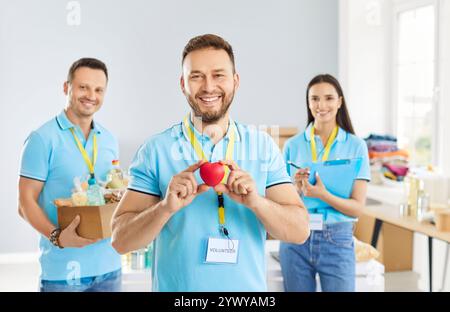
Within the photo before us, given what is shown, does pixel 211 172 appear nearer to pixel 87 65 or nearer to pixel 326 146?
pixel 87 65

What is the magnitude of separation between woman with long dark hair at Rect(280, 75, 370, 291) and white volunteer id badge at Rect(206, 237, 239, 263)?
60 cm

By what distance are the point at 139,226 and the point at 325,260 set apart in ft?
2.50

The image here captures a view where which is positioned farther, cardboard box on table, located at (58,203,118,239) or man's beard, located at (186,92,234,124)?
cardboard box on table, located at (58,203,118,239)

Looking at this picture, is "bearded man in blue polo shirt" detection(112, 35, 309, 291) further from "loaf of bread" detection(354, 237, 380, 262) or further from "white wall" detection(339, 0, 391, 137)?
"loaf of bread" detection(354, 237, 380, 262)

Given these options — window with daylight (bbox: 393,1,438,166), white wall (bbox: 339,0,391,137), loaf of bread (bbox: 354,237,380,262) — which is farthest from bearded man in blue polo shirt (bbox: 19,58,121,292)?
window with daylight (bbox: 393,1,438,166)

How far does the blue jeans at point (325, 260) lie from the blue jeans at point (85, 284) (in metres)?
0.48

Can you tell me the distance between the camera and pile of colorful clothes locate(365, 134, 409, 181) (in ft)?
7.98

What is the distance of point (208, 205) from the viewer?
944 millimetres

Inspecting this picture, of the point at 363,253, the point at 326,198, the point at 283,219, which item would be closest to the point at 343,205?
the point at 326,198

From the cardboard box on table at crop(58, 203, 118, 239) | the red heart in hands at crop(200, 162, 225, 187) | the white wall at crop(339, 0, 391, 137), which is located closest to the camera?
the red heart in hands at crop(200, 162, 225, 187)

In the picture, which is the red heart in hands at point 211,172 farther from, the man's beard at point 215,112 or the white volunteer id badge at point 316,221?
the white volunteer id badge at point 316,221

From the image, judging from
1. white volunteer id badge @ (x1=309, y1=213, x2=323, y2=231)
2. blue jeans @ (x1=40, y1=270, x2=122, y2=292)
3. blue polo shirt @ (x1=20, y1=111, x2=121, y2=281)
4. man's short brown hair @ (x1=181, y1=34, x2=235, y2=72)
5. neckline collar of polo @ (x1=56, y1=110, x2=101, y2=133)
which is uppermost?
man's short brown hair @ (x1=181, y1=34, x2=235, y2=72)

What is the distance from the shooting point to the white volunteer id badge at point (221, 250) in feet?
3.06

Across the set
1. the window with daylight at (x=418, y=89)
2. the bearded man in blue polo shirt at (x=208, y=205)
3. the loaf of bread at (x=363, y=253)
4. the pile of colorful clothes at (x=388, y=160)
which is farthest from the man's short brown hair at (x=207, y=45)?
the pile of colorful clothes at (x=388, y=160)
